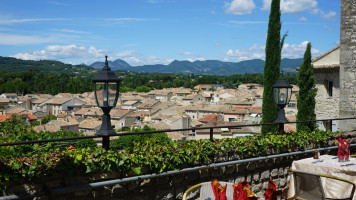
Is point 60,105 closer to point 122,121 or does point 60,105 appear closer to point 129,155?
point 122,121

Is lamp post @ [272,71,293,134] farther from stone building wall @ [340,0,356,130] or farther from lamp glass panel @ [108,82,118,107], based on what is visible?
lamp glass panel @ [108,82,118,107]

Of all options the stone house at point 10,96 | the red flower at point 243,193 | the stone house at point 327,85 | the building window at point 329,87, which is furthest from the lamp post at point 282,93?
A: the stone house at point 10,96

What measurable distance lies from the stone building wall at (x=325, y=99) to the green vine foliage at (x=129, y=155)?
56.0 ft

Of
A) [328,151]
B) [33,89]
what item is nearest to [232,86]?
[33,89]

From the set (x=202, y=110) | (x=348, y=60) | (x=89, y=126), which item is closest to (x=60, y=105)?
(x=89, y=126)

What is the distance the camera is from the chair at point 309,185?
3.47m

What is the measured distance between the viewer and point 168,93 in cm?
10762

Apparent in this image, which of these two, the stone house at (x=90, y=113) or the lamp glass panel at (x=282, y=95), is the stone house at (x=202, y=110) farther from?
the lamp glass panel at (x=282, y=95)

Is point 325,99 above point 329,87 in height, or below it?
below

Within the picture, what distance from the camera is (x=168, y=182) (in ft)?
13.5

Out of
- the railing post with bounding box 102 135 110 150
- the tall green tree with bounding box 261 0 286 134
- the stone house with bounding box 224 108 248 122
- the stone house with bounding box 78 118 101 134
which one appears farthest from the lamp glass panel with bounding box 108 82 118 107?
the stone house with bounding box 224 108 248 122

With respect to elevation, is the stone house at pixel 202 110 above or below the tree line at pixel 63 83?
below

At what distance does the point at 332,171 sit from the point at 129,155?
8.71ft

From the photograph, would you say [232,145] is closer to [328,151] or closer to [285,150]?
[285,150]
